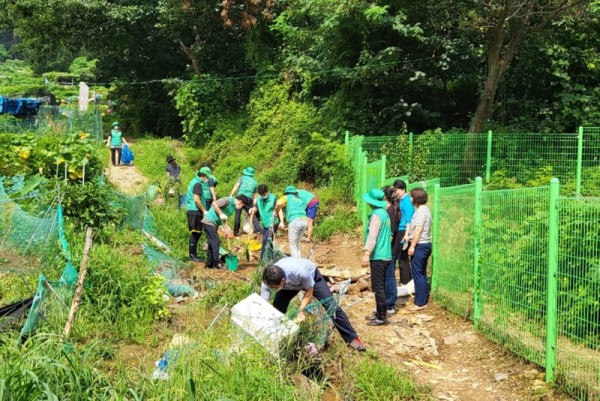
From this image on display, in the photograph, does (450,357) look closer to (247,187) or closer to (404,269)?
(404,269)

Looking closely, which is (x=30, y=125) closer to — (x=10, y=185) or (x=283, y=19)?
(x=283, y=19)

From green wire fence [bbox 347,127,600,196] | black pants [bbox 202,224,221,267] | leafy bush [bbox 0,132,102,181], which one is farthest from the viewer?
green wire fence [bbox 347,127,600,196]

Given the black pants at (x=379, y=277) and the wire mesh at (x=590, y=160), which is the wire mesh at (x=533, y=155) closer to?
the wire mesh at (x=590, y=160)

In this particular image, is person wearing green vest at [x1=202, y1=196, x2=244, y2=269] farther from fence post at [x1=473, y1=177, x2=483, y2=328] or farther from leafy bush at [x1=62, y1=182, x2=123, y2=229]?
fence post at [x1=473, y1=177, x2=483, y2=328]

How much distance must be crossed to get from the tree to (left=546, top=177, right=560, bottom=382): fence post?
8.65m

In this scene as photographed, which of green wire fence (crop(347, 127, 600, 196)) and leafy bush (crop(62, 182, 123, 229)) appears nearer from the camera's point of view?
leafy bush (crop(62, 182, 123, 229))

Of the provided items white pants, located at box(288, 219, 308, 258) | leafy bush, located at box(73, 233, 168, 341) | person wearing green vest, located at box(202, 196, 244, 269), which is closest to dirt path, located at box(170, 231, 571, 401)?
white pants, located at box(288, 219, 308, 258)

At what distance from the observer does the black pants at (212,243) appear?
30.9 feet

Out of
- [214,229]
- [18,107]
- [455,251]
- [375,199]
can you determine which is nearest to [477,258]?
[455,251]

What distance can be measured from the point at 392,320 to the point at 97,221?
529 cm

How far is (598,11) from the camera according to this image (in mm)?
14555

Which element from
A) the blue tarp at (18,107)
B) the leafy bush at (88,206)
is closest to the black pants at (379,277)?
the leafy bush at (88,206)

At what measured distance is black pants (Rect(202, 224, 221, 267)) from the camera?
30.9 feet

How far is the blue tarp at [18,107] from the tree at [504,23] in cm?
1946
